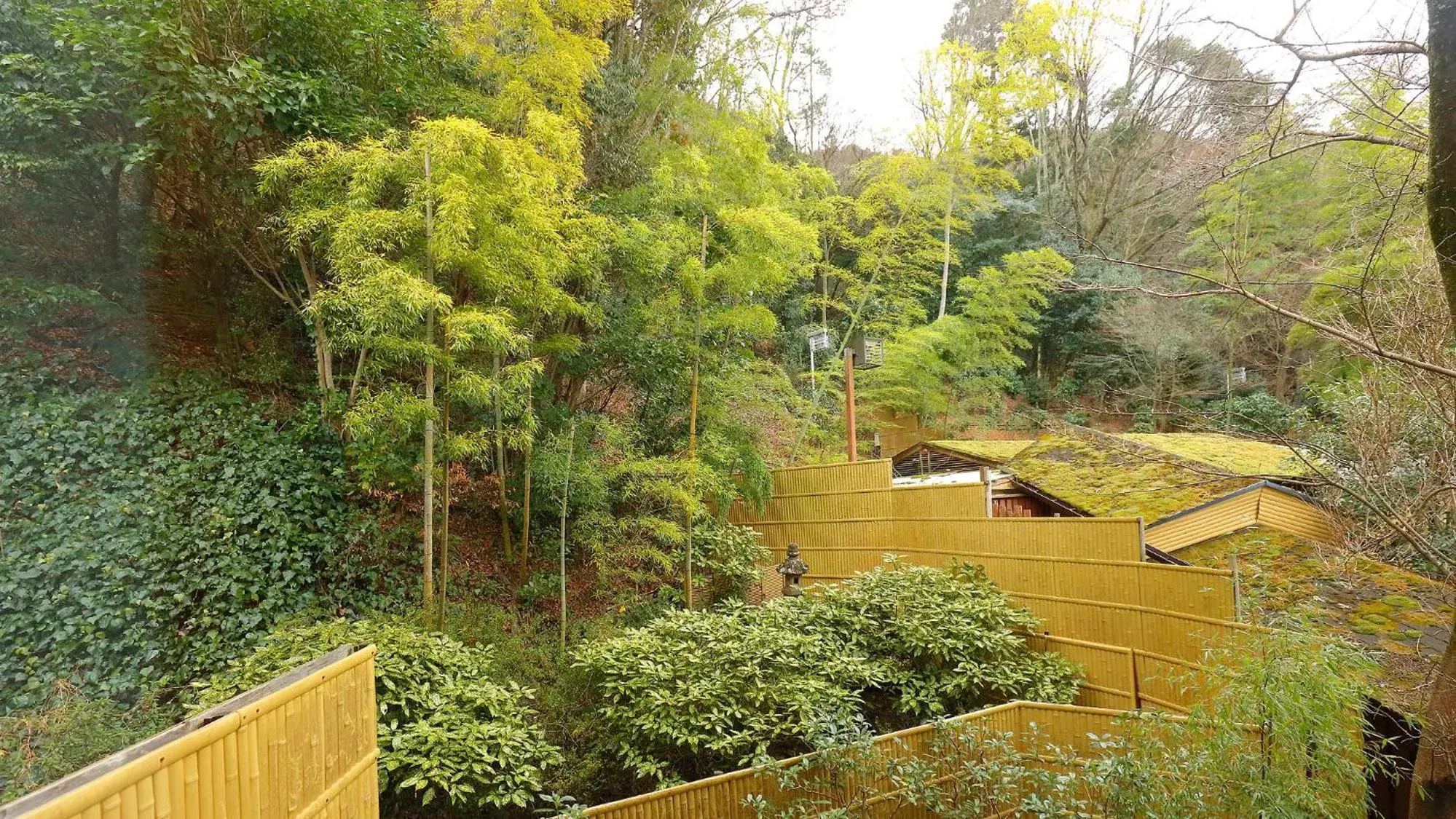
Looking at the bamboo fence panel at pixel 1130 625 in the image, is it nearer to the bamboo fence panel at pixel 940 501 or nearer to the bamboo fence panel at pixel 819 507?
the bamboo fence panel at pixel 940 501

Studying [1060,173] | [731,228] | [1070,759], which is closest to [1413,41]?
[1070,759]

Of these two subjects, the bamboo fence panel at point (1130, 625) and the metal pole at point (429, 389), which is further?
the bamboo fence panel at point (1130, 625)

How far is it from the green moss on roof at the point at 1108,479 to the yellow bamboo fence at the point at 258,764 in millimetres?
6475

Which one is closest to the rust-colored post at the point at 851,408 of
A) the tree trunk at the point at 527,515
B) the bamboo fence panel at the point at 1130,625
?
the bamboo fence panel at the point at 1130,625

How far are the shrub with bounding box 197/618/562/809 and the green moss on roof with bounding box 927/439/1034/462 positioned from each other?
24.1 ft

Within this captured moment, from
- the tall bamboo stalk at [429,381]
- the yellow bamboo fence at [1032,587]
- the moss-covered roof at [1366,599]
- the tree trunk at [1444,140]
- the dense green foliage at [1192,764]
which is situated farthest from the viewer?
the tall bamboo stalk at [429,381]

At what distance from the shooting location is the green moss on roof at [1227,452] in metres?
7.80

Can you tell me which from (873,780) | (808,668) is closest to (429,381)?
(808,668)

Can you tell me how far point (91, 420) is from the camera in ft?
17.7

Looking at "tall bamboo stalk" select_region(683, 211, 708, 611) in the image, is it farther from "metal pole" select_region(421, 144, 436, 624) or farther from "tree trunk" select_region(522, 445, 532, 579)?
"metal pole" select_region(421, 144, 436, 624)

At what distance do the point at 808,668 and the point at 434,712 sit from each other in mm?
2631

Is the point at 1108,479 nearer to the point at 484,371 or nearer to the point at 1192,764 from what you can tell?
the point at 1192,764

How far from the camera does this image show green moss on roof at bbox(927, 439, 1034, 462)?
9.87 meters

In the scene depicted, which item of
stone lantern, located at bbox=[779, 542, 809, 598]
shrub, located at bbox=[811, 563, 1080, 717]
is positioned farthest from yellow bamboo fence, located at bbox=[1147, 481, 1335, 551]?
stone lantern, located at bbox=[779, 542, 809, 598]
